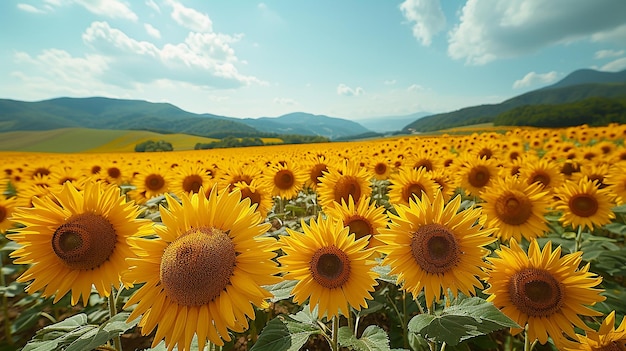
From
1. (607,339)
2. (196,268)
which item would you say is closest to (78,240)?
(196,268)

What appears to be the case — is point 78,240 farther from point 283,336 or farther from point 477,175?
point 477,175

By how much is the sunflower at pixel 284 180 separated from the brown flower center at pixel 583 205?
14.0 ft

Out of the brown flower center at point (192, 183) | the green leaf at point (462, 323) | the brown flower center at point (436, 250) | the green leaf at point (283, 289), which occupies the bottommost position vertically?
the green leaf at point (462, 323)

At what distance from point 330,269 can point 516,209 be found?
110 inches

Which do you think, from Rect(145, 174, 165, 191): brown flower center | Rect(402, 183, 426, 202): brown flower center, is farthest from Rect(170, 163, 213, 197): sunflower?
Rect(402, 183, 426, 202): brown flower center

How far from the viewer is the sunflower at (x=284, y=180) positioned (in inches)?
232

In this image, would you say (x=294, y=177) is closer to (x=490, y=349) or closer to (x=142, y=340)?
(x=142, y=340)

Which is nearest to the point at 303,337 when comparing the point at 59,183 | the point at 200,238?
the point at 200,238

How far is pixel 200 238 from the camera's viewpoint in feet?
5.65

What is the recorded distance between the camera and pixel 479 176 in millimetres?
5719

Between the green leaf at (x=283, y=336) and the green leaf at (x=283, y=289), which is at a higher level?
the green leaf at (x=283, y=289)

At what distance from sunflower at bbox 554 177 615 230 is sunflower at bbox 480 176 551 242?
3.18 ft

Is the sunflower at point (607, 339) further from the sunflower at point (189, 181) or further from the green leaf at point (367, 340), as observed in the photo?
the sunflower at point (189, 181)

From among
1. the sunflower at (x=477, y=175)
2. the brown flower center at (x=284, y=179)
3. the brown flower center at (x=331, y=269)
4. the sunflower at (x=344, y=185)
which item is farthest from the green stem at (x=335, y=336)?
the sunflower at (x=477, y=175)
